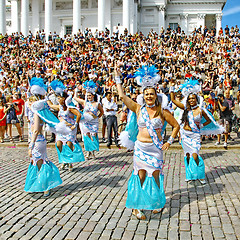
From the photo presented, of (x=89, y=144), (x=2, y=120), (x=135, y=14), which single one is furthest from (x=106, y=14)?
(x=89, y=144)

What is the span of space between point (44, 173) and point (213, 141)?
797cm

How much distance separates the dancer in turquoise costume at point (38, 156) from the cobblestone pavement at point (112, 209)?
0.73 ft

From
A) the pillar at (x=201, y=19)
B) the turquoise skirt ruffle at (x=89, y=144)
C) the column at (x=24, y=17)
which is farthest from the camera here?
the pillar at (x=201, y=19)

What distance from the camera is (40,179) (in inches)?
227

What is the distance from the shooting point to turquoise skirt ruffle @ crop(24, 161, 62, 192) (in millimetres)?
5754

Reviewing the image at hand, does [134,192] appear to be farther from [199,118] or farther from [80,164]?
[80,164]

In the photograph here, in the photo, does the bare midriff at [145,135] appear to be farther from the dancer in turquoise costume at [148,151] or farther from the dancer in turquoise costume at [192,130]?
the dancer in turquoise costume at [192,130]

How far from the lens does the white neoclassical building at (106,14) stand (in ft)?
129

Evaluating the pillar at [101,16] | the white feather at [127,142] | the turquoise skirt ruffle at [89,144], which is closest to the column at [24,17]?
the pillar at [101,16]

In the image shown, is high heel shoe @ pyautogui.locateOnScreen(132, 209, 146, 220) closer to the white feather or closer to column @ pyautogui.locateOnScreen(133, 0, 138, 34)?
the white feather

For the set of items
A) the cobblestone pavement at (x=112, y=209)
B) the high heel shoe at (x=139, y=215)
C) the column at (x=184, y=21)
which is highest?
the column at (x=184, y=21)

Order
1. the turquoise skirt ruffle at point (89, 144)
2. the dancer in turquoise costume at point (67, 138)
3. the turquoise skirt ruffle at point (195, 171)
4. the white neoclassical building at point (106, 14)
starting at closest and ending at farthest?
the turquoise skirt ruffle at point (195, 171), the dancer in turquoise costume at point (67, 138), the turquoise skirt ruffle at point (89, 144), the white neoclassical building at point (106, 14)

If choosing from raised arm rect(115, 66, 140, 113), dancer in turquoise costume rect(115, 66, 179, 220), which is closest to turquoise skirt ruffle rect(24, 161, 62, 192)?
dancer in turquoise costume rect(115, 66, 179, 220)

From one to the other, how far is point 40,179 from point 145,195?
2.19 meters
